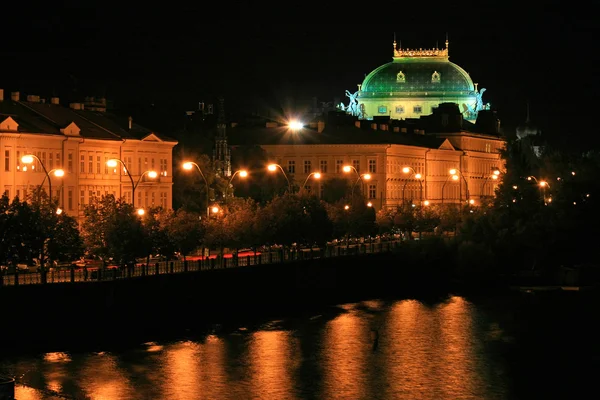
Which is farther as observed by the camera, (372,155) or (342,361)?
(372,155)

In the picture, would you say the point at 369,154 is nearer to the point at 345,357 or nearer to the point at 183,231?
the point at 183,231

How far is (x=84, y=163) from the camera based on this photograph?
354 ft

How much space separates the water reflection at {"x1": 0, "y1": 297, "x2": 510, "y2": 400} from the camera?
65.2 metres

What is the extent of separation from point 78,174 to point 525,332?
3318 centimetres

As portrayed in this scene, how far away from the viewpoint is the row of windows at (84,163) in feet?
329

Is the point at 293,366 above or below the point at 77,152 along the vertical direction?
below

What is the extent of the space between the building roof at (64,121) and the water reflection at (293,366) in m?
24.4

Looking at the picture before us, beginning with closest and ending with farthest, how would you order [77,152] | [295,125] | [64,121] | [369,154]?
[77,152], [64,121], [369,154], [295,125]

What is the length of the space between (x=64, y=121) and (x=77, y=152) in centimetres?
186

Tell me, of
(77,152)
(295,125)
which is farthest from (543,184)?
(77,152)

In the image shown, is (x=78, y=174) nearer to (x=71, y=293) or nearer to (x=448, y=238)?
(x=448, y=238)

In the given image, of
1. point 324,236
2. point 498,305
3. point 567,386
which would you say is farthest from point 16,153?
point 567,386

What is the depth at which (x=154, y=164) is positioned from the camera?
384ft

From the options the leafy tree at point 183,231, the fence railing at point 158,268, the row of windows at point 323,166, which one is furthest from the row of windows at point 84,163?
the row of windows at point 323,166
